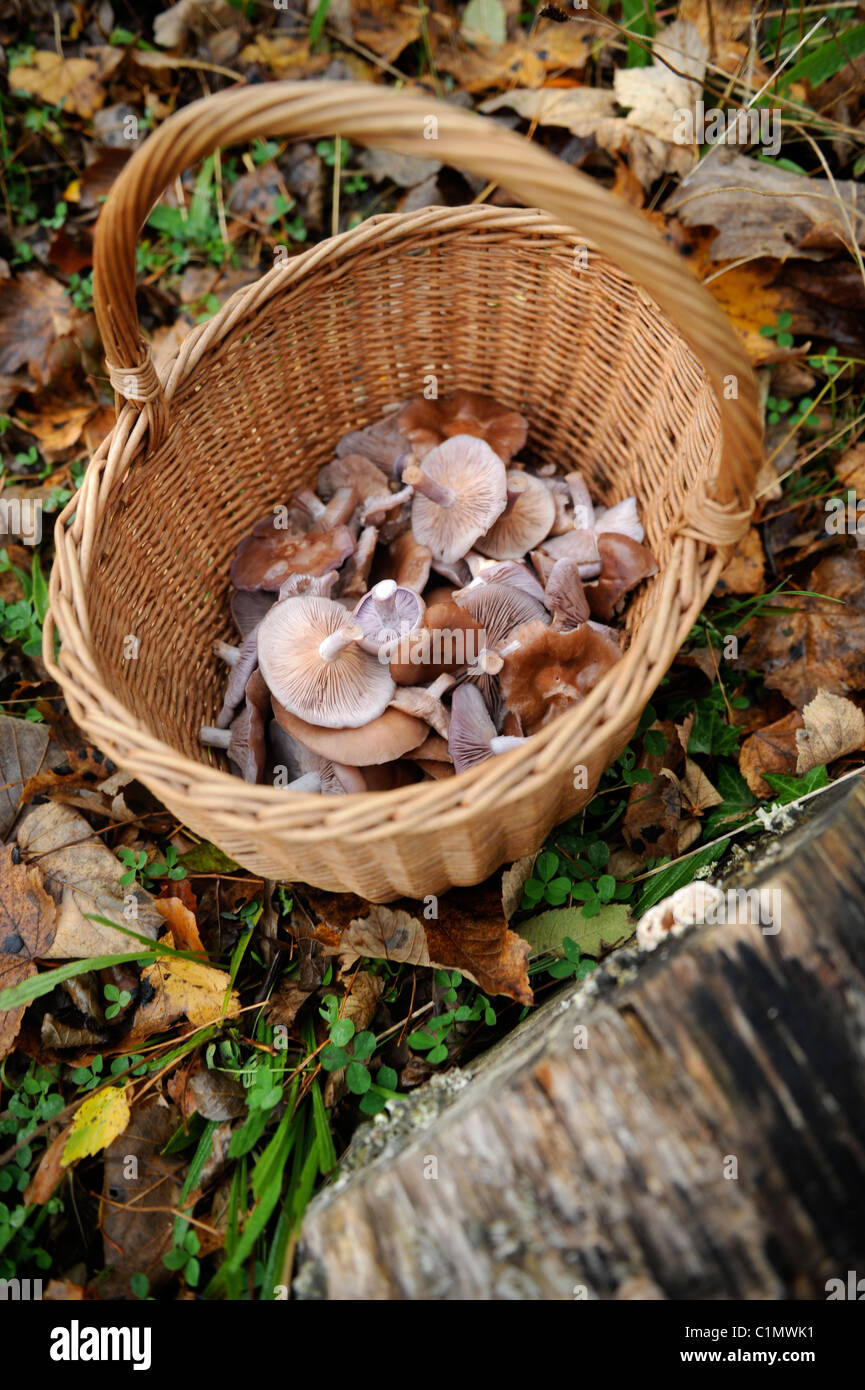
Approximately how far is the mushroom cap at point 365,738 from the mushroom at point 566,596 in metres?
0.46

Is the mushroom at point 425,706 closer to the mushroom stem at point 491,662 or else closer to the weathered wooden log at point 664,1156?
the mushroom stem at point 491,662

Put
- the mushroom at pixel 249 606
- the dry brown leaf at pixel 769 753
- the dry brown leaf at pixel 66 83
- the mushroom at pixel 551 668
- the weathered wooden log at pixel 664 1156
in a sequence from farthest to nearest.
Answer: the dry brown leaf at pixel 66 83 < the mushroom at pixel 249 606 < the dry brown leaf at pixel 769 753 < the mushroom at pixel 551 668 < the weathered wooden log at pixel 664 1156

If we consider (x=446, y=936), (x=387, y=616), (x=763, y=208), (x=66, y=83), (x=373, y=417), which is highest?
(x=66, y=83)

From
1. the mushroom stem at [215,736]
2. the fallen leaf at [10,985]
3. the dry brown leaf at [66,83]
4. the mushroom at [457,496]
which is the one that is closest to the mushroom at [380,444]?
the mushroom at [457,496]

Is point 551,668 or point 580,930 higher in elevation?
point 551,668

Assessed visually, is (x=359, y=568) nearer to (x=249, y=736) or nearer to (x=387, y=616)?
(x=387, y=616)

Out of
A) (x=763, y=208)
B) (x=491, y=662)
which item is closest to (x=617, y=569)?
(x=491, y=662)

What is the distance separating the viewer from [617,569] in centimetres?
223

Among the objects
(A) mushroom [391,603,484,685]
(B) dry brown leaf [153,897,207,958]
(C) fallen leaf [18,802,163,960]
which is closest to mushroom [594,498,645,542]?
(A) mushroom [391,603,484,685]

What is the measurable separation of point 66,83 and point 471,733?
10.9 ft

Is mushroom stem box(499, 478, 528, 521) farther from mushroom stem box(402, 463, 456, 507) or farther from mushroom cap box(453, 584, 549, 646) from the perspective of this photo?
mushroom cap box(453, 584, 549, 646)

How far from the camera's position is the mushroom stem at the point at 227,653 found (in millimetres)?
2416

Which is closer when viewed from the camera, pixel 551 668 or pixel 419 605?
pixel 551 668

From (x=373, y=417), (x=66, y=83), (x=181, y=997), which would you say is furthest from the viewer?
(x=66, y=83)
